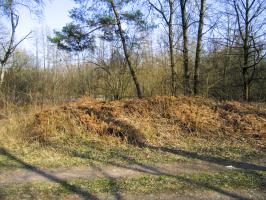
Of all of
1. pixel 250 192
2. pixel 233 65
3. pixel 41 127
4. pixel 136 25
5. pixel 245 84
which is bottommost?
pixel 250 192

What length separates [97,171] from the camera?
5.84m

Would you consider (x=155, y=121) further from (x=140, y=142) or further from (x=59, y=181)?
(x=59, y=181)

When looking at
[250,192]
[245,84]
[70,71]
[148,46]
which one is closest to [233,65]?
[245,84]

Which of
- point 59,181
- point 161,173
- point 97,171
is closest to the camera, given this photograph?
point 59,181

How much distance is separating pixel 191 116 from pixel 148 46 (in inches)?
424

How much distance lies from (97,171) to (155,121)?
4.15 m

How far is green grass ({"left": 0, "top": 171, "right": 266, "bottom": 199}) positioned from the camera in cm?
472

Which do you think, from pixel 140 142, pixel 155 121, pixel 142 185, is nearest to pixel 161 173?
pixel 142 185

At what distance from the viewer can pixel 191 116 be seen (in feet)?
31.8

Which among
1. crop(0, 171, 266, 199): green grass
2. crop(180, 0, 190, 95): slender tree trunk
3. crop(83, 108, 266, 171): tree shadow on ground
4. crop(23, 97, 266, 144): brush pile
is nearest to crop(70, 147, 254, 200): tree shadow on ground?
crop(0, 171, 266, 199): green grass

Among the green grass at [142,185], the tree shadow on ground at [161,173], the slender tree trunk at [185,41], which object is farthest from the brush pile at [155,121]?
the slender tree trunk at [185,41]

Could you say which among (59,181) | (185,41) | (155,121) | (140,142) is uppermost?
(185,41)

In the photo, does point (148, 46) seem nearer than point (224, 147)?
No

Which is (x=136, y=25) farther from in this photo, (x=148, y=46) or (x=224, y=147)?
(x=224, y=147)
